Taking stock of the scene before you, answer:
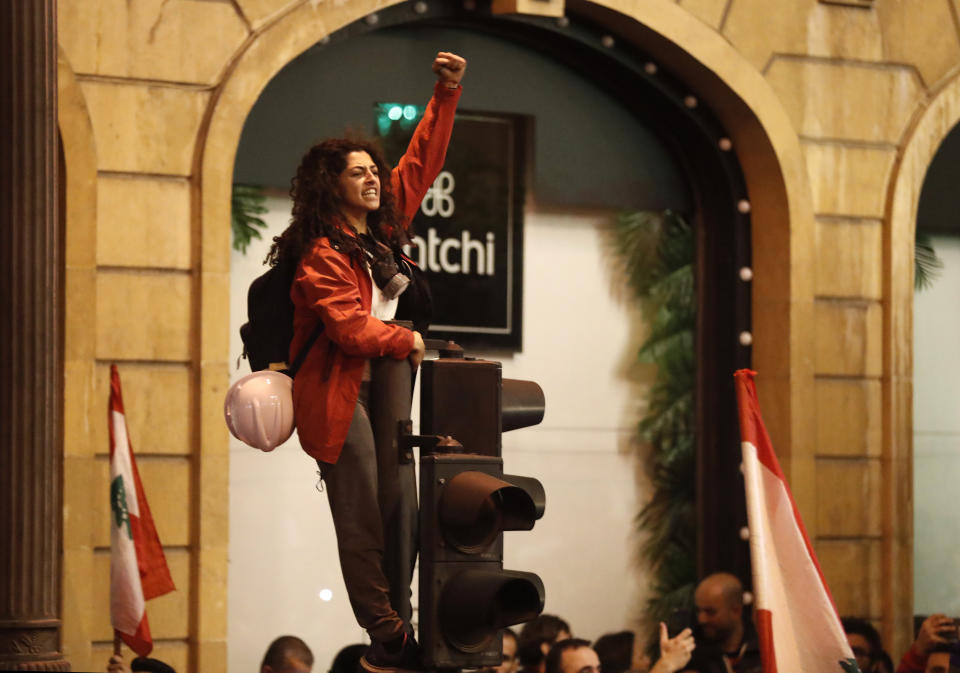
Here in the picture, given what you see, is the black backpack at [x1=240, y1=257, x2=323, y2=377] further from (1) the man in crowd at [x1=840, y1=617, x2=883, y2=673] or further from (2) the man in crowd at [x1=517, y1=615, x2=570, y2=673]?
(1) the man in crowd at [x1=840, y1=617, x2=883, y2=673]

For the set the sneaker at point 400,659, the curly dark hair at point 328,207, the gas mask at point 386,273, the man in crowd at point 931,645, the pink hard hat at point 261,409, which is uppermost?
the curly dark hair at point 328,207

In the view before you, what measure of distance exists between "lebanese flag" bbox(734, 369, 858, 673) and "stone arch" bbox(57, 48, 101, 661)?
3320mm

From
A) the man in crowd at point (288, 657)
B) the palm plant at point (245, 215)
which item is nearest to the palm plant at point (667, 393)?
the palm plant at point (245, 215)

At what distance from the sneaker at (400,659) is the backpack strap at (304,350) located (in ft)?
3.09

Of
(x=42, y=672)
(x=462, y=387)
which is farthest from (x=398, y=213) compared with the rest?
(x=42, y=672)

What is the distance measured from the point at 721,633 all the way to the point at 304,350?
323 cm

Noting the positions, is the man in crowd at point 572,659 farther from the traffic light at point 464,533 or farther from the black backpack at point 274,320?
the black backpack at point 274,320

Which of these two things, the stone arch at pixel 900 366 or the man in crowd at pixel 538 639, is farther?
the stone arch at pixel 900 366

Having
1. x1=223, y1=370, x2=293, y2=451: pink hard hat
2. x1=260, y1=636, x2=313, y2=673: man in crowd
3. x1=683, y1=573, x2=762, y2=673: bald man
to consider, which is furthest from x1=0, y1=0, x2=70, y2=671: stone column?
x1=683, y1=573, x2=762, y2=673: bald man

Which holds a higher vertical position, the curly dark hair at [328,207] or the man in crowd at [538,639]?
the curly dark hair at [328,207]

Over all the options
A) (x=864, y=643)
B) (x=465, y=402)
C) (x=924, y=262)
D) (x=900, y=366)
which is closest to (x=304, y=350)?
(x=465, y=402)

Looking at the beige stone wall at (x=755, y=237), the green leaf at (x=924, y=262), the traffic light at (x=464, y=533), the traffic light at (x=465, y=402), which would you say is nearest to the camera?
the traffic light at (x=464, y=533)

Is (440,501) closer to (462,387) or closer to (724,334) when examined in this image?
(462,387)

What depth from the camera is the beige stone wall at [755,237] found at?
26.7 feet
